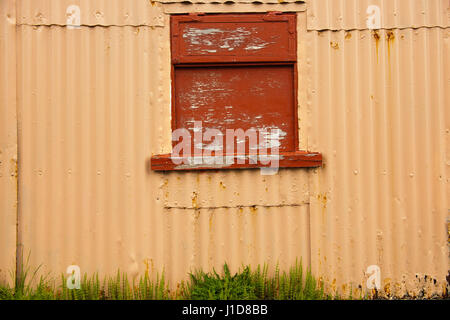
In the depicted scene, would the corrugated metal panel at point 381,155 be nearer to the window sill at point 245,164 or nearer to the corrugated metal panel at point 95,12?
the window sill at point 245,164

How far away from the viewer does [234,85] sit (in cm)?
337

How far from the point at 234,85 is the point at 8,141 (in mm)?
2228

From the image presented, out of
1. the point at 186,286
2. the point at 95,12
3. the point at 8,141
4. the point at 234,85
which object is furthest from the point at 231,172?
the point at 8,141

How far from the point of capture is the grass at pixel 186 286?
10.3ft

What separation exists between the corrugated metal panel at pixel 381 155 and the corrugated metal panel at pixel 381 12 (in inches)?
3.1

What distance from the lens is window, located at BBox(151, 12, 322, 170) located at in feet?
10.9

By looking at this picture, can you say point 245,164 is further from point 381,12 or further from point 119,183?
point 381,12

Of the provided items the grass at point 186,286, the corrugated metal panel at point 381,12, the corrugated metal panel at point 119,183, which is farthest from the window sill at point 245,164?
the corrugated metal panel at point 381,12

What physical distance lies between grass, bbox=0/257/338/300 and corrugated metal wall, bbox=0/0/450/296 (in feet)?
0.35

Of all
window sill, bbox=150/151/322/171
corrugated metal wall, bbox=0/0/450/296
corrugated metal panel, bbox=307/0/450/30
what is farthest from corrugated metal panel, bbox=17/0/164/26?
corrugated metal panel, bbox=307/0/450/30

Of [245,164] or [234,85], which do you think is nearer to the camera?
[245,164]

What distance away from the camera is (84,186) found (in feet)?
10.6

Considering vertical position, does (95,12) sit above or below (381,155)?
above

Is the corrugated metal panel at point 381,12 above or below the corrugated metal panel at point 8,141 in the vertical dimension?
above
